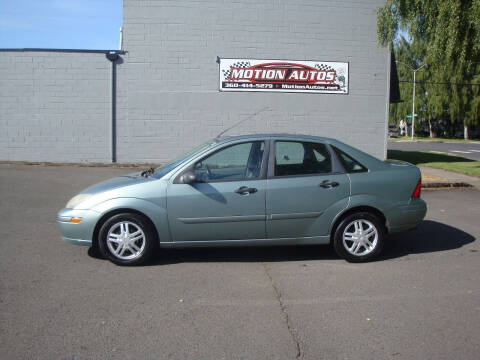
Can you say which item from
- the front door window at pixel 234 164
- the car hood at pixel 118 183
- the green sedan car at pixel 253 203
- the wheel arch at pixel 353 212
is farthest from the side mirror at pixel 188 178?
the wheel arch at pixel 353 212

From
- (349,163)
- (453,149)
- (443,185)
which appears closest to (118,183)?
(349,163)

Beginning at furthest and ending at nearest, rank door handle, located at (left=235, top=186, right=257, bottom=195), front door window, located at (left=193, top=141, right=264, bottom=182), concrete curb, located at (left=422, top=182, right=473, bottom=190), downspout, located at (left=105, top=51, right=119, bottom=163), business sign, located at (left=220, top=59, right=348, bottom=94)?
business sign, located at (left=220, top=59, right=348, bottom=94) → downspout, located at (left=105, top=51, right=119, bottom=163) → concrete curb, located at (left=422, top=182, right=473, bottom=190) → front door window, located at (left=193, top=141, right=264, bottom=182) → door handle, located at (left=235, top=186, right=257, bottom=195)

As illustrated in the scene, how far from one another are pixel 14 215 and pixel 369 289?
6.48 metres

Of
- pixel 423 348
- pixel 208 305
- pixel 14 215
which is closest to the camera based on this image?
pixel 423 348

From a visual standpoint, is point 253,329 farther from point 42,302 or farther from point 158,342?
point 42,302

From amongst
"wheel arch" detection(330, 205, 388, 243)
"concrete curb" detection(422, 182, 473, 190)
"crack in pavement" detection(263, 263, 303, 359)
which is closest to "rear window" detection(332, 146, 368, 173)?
"wheel arch" detection(330, 205, 388, 243)

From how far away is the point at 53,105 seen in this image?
1593cm

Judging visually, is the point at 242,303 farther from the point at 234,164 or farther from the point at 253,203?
the point at 234,164

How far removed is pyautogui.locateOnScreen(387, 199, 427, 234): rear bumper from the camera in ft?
19.7

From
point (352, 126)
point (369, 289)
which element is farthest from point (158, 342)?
point (352, 126)

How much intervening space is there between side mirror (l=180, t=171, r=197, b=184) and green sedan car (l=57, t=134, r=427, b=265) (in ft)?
0.04

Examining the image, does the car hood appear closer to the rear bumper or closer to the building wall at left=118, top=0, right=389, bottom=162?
the rear bumper

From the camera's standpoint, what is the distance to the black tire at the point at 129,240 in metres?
5.63

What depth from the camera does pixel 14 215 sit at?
8609 mm
